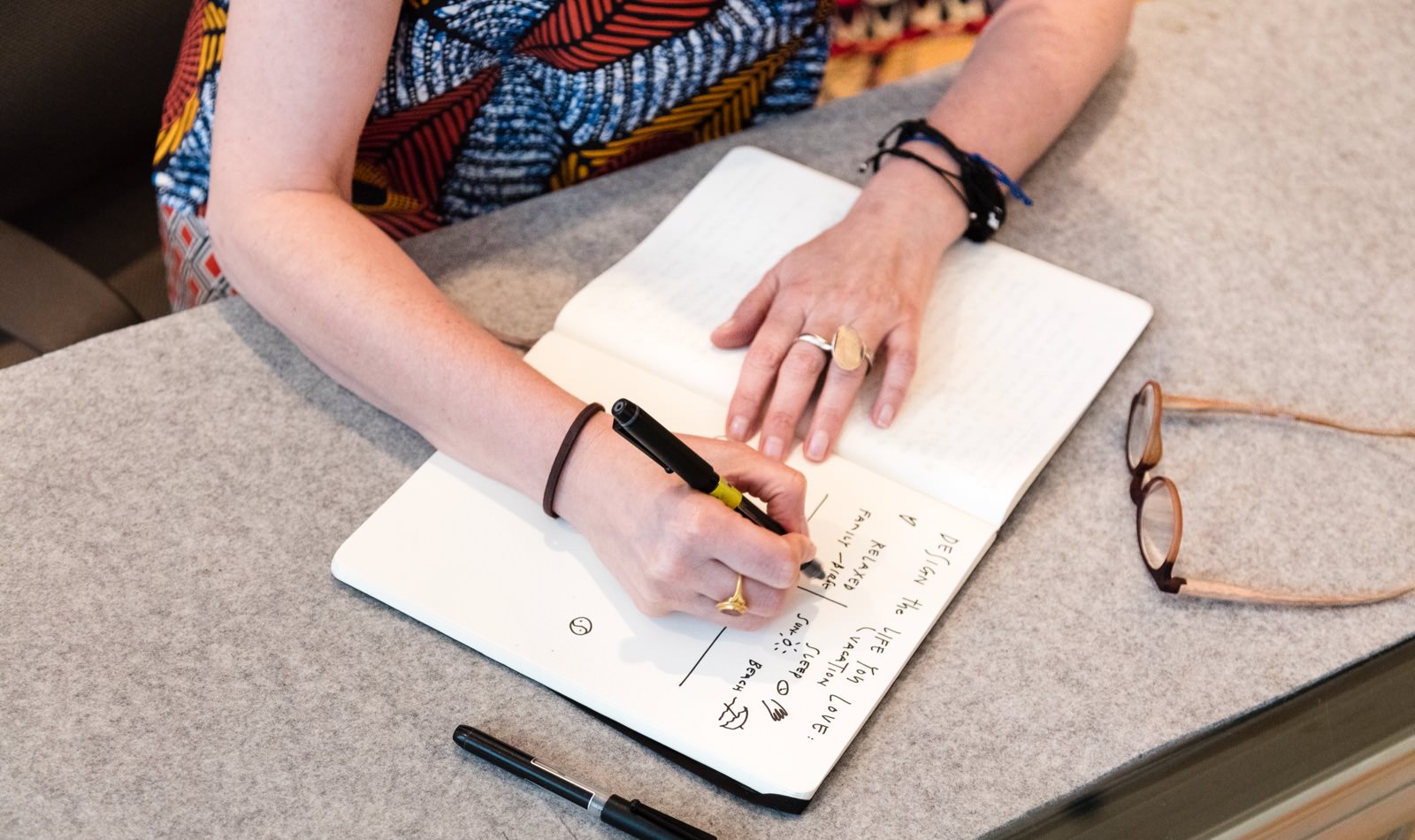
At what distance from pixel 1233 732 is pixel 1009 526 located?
0.17 meters

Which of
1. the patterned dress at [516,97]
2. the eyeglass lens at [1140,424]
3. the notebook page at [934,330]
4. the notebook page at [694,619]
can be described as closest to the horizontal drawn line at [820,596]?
the notebook page at [694,619]

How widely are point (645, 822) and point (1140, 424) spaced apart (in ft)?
1.37

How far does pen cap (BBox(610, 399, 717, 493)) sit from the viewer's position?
0.59 m

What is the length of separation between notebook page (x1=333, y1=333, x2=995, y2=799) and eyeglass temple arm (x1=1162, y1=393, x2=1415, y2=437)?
0.18 meters

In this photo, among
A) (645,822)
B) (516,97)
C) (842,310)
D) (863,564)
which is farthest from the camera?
(516,97)

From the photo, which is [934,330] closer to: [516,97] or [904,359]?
[904,359]

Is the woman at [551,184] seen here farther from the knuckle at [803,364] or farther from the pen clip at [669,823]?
the pen clip at [669,823]

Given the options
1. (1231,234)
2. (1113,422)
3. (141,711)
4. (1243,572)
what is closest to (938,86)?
(1231,234)

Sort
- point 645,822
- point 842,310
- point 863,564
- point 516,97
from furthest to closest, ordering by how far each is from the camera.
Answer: point 516,97
point 842,310
point 863,564
point 645,822

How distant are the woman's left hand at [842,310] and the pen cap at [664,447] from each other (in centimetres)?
11

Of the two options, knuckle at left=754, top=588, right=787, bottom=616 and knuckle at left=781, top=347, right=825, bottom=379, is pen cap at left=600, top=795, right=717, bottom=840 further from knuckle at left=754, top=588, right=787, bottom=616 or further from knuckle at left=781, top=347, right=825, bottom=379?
knuckle at left=781, top=347, right=825, bottom=379

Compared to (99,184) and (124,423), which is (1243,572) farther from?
(99,184)

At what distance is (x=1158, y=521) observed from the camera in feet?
2.39

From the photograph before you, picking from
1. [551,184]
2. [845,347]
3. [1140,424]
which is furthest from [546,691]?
[551,184]
